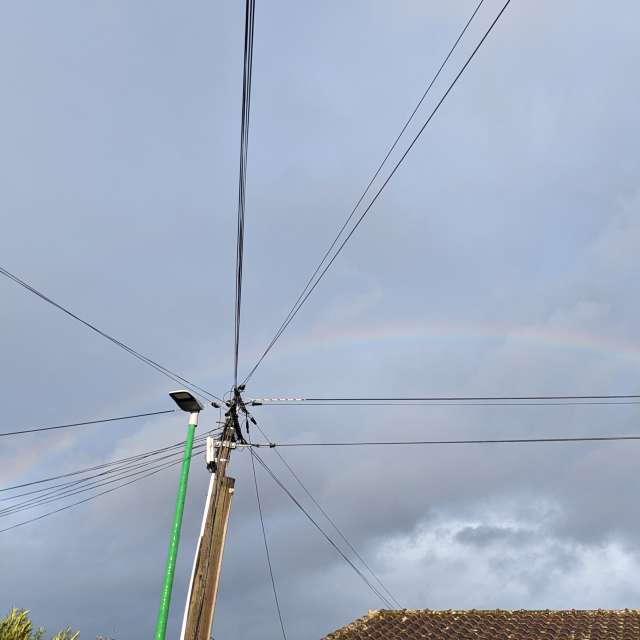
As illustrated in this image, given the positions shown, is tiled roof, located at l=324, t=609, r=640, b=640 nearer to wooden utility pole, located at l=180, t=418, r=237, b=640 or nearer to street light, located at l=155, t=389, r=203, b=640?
wooden utility pole, located at l=180, t=418, r=237, b=640

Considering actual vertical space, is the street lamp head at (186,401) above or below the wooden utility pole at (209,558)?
above

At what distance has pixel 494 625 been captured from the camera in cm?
2152

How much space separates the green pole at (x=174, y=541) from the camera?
11.2m

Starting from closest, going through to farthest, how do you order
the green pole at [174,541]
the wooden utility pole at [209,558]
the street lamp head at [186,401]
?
1. the green pole at [174,541]
2. the street lamp head at [186,401]
3. the wooden utility pole at [209,558]

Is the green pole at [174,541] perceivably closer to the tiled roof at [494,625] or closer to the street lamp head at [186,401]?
the street lamp head at [186,401]

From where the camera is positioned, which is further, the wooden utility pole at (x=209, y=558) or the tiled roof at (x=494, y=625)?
the tiled roof at (x=494, y=625)

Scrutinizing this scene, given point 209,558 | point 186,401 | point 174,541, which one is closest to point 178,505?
point 174,541

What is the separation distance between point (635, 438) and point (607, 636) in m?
6.56

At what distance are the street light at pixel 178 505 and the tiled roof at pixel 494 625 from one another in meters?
10.4

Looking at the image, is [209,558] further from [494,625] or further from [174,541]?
[494,625]

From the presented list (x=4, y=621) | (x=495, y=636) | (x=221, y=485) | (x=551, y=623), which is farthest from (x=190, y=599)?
(x=551, y=623)

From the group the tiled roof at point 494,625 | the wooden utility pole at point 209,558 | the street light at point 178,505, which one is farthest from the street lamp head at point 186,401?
the tiled roof at point 494,625

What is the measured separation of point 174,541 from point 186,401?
7.45 ft

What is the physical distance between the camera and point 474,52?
971 centimetres
